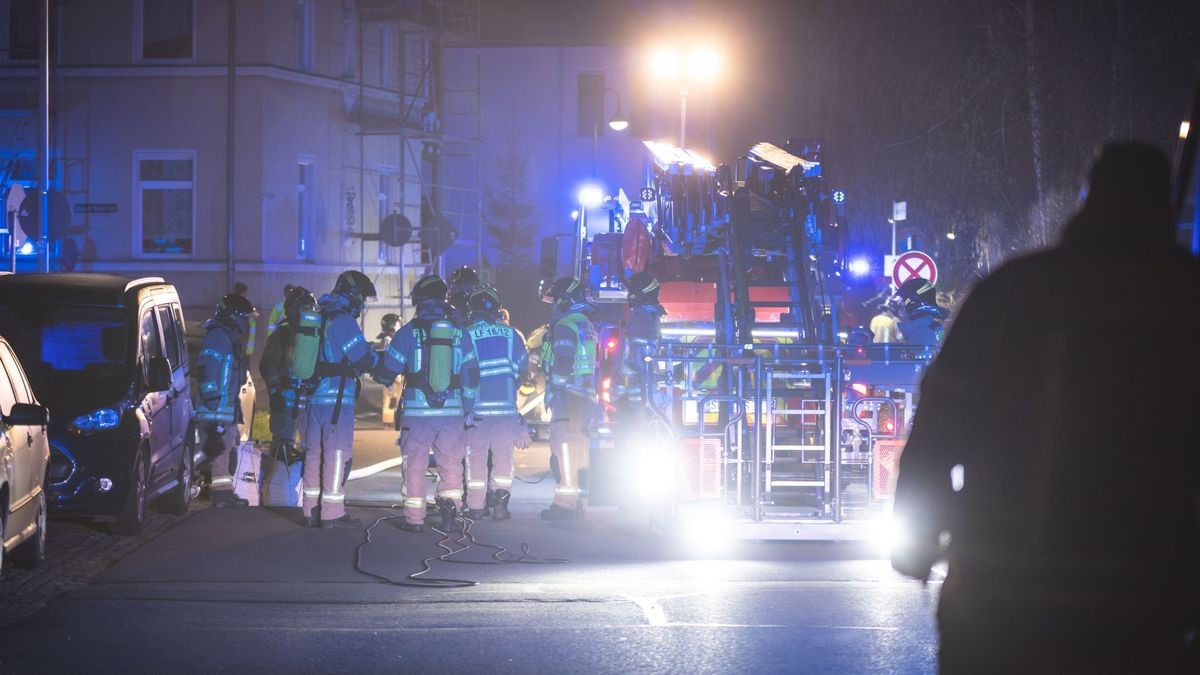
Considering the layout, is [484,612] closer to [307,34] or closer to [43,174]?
[43,174]

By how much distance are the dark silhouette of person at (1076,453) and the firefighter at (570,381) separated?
32.5ft

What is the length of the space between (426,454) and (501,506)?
1.04 meters

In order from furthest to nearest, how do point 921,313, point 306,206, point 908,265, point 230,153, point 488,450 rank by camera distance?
point 306,206 < point 230,153 < point 908,265 < point 921,313 < point 488,450

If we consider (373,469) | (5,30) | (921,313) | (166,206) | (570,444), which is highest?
(5,30)

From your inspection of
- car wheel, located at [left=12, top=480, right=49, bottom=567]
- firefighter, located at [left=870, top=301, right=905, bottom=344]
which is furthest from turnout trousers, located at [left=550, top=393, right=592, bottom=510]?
firefighter, located at [left=870, top=301, right=905, bottom=344]

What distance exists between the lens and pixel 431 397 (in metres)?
12.3

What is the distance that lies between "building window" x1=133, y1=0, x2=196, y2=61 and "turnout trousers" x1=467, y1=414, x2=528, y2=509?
2201cm

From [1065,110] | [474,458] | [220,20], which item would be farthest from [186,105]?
[474,458]

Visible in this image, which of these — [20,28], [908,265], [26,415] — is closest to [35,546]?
[26,415]

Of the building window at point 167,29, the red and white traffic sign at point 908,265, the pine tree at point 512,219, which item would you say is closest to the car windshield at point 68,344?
the red and white traffic sign at point 908,265

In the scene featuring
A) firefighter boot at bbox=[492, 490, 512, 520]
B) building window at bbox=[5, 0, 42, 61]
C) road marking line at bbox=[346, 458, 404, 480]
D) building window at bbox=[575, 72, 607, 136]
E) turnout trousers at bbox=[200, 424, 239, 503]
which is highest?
building window at bbox=[575, 72, 607, 136]

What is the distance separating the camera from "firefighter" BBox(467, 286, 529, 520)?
12.7 m

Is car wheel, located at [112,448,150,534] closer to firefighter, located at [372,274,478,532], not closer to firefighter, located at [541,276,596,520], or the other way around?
firefighter, located at [372,274,478,532]

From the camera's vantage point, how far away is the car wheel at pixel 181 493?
1309 cm
